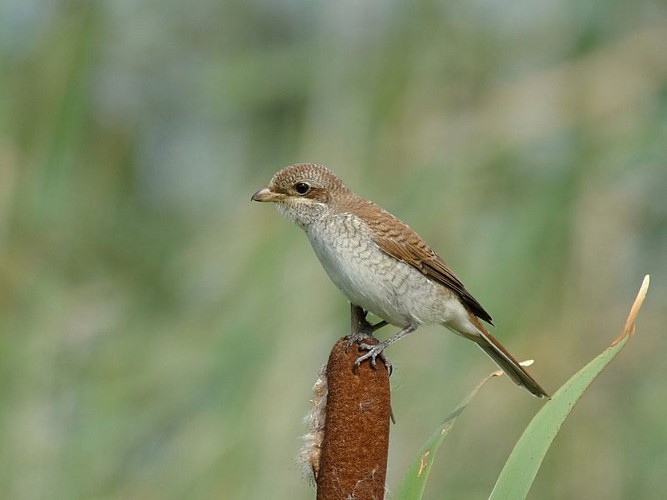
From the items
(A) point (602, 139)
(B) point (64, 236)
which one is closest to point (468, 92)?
(A) point (602, 139)

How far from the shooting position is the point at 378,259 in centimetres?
333

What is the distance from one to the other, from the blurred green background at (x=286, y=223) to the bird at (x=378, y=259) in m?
0.50

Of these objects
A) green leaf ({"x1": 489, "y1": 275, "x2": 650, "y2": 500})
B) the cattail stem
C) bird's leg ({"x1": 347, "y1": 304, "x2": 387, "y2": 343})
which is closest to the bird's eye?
bird's leg ({"x1": 347, "y1": 304, "x2": 387, "y2": 343})

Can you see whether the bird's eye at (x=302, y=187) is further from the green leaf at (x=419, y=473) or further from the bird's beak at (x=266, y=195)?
the green leaf at (x=419, y=473)

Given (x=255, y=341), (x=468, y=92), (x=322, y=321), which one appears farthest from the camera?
(x=468, y=92)

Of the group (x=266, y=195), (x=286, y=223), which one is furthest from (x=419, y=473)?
(x=286, y=223)

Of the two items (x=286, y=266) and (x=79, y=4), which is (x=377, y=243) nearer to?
(x=286, y=266)

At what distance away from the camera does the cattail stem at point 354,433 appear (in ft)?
6.26

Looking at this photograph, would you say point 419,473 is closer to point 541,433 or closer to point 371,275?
point 541,433

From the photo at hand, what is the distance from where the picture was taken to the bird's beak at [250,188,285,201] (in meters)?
3.26

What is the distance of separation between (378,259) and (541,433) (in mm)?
1469

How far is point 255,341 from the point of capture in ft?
12.0

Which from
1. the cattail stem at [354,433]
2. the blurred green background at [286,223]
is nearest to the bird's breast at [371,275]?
the blurred green background at [286,223]

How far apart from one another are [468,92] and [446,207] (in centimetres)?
73
